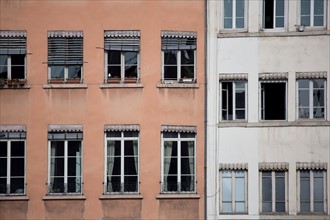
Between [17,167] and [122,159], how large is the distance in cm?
309

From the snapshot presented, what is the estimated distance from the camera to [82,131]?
2780 cm

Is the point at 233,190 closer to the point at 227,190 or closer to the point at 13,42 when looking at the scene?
the point at 227,190

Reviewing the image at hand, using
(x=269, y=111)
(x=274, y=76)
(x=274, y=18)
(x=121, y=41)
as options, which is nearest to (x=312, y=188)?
(x=269, y=111)

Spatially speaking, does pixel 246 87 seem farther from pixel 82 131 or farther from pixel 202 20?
pixel 82 131

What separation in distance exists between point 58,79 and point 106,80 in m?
1.42

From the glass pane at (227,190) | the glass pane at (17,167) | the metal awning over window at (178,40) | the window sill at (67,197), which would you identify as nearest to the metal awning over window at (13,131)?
the glass pane at (17,167)

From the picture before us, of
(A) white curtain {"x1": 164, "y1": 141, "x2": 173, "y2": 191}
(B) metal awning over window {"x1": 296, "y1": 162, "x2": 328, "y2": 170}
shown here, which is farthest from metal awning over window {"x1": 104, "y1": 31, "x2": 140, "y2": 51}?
Answer: (B) metal awning over window {"x1": 296, "y1": 162, "x2": 328, "y2": 170}

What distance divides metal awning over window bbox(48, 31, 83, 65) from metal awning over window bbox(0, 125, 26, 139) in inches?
83.7

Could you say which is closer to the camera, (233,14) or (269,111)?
(269,111)

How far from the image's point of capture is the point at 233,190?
27.9 metres

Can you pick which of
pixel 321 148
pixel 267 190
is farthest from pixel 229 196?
pixel 321 148

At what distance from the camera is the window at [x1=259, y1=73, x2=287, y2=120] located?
2797 cm

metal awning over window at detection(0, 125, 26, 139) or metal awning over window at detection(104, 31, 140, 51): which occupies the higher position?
metal awning over window at detection(104, 31, 140, 51)

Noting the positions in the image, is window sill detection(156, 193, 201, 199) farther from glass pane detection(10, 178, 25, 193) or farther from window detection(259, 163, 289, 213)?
glass pane detection(10, 178, 25, 193)
